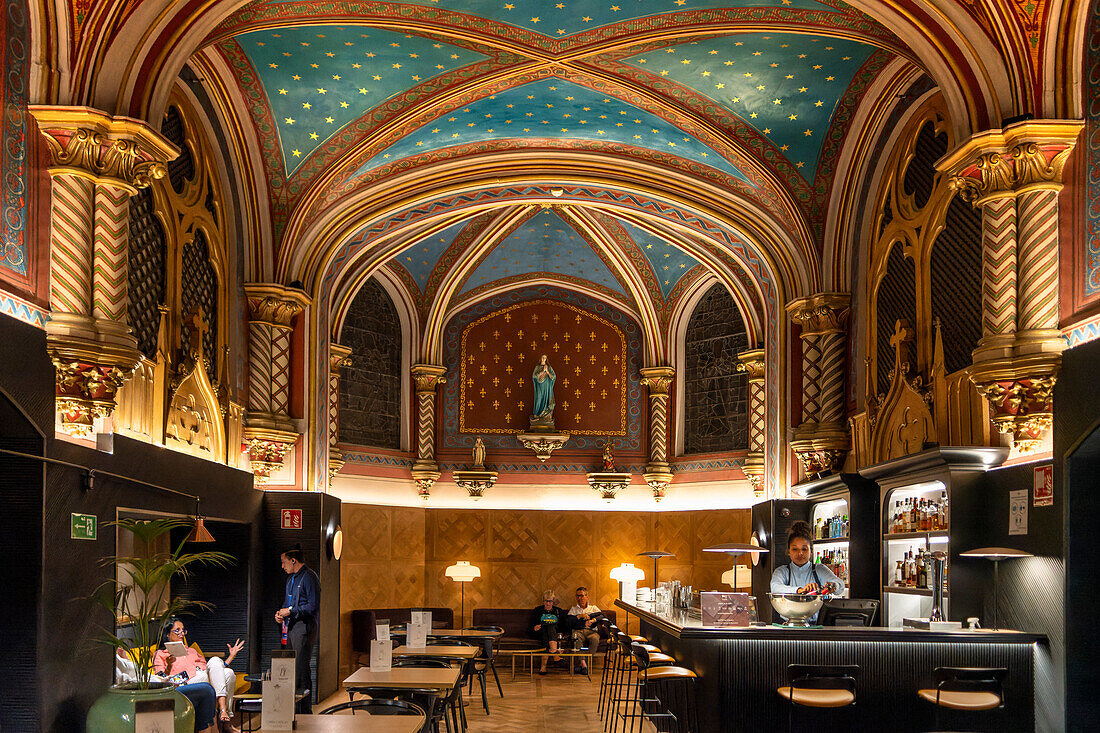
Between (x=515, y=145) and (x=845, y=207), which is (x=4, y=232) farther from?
(x=845, y=207)

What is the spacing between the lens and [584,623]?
15.9 m

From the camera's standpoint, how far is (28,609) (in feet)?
20.5

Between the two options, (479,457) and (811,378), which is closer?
(811,378)

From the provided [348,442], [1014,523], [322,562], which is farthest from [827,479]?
[348,442]

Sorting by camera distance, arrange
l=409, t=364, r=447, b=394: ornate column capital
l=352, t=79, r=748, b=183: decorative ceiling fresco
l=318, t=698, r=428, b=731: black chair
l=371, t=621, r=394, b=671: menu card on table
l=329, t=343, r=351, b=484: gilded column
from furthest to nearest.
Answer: l=409, t=364, r=447, b=394: ornate column capital
l=329, t=343, r=351, b=484: gilded column
l=352, t=79, r=748, b=183: decorative ceiling fresco
l=371, t=621, r=394, b=671: menu card on table
l=318, t=698, r=428, b=731: black chair

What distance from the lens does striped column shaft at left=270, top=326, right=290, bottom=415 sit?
12.1 metres

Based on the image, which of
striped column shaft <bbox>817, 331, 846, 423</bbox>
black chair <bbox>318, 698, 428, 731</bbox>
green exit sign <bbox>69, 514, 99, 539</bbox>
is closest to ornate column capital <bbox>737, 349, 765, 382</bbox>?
striped column shaft <bbox>817, 331, 846, 423</bbox>

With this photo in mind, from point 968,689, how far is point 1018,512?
1.48 meters

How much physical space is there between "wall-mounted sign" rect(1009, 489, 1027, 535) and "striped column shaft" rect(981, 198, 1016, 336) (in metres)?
1.12

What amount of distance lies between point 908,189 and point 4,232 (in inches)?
Result: 296

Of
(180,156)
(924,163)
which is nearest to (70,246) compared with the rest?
(180,156)

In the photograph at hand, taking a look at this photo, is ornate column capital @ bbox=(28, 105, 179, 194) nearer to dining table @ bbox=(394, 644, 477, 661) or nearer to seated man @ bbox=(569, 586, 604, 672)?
dining table @ bbox=(394, 644, 477, 661)

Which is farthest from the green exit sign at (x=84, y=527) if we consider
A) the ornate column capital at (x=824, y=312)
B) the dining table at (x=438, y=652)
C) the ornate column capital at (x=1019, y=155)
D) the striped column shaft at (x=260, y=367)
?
the ornate column capital at (x=824, y=312)

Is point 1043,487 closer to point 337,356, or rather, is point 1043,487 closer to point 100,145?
point 100,145
